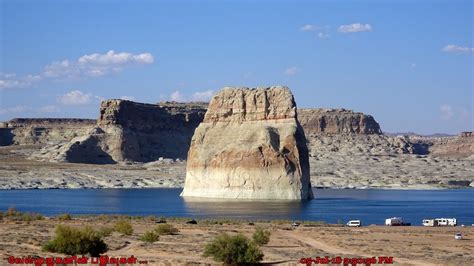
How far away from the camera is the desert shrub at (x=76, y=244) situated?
33656 millimetres

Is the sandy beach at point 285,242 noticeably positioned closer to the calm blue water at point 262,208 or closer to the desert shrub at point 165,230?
the desert shrub at point 165,230

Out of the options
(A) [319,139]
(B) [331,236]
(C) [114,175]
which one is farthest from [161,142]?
(B) [331,236]

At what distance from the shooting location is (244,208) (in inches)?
2955

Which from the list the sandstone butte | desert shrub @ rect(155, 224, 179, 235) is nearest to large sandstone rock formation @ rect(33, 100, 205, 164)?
the sandstone butte

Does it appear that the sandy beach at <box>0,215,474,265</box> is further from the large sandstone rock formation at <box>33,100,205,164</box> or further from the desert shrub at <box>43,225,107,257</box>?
the large sandstone rock formation at <box>33,100,205,164</box>

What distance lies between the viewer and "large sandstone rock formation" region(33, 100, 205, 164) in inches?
6176

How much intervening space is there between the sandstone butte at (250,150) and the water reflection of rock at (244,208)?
146 centimetres

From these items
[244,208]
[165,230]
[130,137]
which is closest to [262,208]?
[244,208]

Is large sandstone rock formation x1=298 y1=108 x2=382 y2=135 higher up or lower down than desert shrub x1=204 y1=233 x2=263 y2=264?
higher up

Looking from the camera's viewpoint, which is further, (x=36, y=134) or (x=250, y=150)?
(x=36, y=134)

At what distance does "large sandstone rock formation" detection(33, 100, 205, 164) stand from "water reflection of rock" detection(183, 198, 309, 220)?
70716mm

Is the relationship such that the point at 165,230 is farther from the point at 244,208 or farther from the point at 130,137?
the point at 130,137

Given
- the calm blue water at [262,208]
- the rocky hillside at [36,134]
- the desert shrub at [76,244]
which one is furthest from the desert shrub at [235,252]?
the rocky hillside at [36,134]

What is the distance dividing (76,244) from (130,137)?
131 meters
